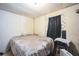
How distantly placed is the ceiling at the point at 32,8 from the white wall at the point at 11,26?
2.1 inches

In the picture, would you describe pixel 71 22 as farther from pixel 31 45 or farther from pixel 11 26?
pixel 11 26

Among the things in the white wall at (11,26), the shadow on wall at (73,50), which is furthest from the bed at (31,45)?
the shadow on wall at (73,50)

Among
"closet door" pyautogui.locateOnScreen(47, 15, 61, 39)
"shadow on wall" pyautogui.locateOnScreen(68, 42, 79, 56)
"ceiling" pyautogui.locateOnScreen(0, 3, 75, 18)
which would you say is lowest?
"shadow on wall" pyautogui.locateOnScreen(68, 42, 79, 56)

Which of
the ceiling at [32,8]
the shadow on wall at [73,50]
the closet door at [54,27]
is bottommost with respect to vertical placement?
the shadow on wall at [73,50]

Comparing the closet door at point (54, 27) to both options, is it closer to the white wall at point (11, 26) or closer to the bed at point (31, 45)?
the bed at point (31, 45)

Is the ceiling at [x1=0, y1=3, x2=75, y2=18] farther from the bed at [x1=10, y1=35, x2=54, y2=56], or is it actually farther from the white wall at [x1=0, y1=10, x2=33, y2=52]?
the bed at [x1=10, y1=35, x2=54, y2=56]

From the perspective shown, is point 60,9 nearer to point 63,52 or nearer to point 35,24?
point 35,24

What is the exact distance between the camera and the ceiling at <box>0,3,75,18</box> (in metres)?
1.09

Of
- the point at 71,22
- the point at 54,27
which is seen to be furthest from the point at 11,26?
the point at 71,22

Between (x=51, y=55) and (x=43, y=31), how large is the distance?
0.30m

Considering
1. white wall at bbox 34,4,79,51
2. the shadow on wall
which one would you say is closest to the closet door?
white wall at bbox 34,4,79,51

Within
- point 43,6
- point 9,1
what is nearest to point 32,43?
point 43,6

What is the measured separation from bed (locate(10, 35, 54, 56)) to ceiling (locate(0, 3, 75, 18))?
287 millimetres

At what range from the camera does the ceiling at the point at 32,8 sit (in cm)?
109
